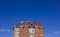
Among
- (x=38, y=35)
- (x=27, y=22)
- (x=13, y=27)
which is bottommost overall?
(x=38, y=35)

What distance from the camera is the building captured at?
29.5m

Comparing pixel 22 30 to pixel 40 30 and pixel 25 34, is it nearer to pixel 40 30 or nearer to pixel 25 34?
pixel 25 34

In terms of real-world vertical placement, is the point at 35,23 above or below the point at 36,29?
above

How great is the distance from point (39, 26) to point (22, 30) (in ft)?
26.9

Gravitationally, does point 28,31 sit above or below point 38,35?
above

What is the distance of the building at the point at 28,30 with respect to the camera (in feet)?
96.7

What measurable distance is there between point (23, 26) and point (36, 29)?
628 cm

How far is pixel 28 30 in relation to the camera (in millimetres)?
29797

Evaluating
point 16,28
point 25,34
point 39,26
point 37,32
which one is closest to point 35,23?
point 39,26

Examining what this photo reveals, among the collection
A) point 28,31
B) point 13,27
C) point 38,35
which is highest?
point 13,27

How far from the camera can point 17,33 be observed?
3039 cm

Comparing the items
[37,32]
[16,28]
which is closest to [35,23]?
[37,32]

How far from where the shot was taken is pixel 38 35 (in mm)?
29547

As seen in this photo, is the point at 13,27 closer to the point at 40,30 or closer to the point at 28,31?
the point at 28,31
